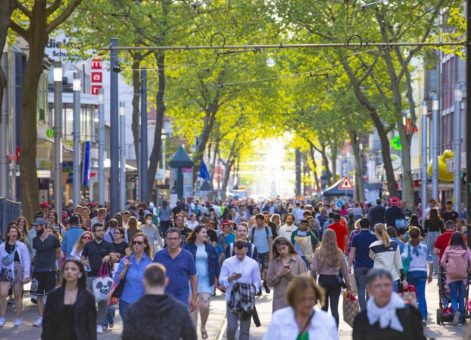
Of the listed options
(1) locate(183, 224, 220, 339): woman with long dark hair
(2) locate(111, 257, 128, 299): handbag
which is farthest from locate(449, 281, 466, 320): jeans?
(2) locate(111, 257, 128, 299): handbag

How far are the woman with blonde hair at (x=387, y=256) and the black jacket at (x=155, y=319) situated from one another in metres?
9.68

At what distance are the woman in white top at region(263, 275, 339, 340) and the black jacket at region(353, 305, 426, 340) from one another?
15.8 inches

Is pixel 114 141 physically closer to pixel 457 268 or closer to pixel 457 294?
pixel 457 294

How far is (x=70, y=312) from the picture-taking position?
11047 mm

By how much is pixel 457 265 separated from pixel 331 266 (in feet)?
9.66

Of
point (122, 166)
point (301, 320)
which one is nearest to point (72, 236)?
point (301, 320)

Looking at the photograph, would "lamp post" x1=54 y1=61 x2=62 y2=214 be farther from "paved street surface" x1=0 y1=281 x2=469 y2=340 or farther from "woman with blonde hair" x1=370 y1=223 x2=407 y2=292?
"woman with blonde hair" x1=370 y1=223 x2=407 y2=292

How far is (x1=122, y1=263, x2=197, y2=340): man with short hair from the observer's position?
9.62 m

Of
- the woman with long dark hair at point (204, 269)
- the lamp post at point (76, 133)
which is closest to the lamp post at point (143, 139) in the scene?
the lamp post at point (76, 133)

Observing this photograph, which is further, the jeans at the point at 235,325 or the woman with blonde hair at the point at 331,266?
the woman with blonde hair at the point at 331,266

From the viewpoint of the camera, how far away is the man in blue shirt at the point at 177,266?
1484cm

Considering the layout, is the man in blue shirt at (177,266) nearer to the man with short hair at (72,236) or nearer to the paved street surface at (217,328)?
the paved street surface at (217,328)

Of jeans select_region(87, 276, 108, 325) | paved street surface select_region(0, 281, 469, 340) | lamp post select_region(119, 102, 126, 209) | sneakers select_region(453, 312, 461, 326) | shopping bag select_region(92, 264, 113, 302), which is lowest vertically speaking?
paved street surface select_region(0, 281, 469, 340)

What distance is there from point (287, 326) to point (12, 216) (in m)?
19.3
